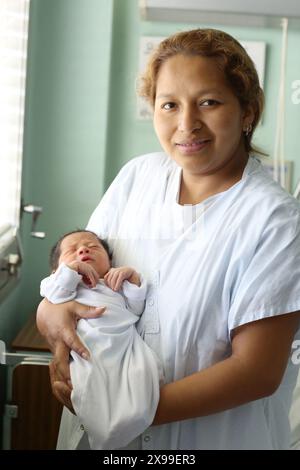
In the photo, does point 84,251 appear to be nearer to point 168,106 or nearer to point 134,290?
point 134,290

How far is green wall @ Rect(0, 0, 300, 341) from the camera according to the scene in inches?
37.1

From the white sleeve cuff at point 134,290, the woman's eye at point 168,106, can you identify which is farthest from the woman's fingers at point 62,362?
the woman's eye at point 168,106

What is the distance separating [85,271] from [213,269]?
6.3 inches

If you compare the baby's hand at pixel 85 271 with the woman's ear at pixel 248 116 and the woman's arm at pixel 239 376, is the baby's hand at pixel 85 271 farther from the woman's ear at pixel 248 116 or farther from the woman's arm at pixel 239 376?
the woman's ear at pixel 248 116

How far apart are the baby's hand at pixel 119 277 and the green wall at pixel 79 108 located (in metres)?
0.23

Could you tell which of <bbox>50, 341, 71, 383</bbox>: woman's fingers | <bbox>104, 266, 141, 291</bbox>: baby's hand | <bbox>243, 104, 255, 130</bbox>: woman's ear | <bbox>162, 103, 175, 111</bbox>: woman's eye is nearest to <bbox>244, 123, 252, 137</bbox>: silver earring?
<bbox>243, 104, 255, 130</bbox>: woman's ear

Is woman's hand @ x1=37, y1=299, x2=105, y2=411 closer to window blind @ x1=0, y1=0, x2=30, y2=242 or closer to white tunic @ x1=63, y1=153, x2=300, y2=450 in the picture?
white tunic @ x1=63, y1=153, x2=300, y2=450

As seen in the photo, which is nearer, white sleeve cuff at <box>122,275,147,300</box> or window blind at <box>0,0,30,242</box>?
white sleeve cuff at <box>122,275,147,300</box>

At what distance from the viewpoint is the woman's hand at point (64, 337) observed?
71 centimetres

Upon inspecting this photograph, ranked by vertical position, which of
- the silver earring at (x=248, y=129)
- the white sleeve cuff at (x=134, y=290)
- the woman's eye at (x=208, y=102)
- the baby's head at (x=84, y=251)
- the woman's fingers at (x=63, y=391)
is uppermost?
the woman's eye at (x=208, y=102)

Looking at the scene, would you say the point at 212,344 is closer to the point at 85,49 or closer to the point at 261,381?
the point at 261,381

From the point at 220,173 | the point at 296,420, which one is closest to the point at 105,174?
the point at 220,173

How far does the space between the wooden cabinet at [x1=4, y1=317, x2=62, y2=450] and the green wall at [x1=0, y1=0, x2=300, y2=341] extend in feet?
0.24
